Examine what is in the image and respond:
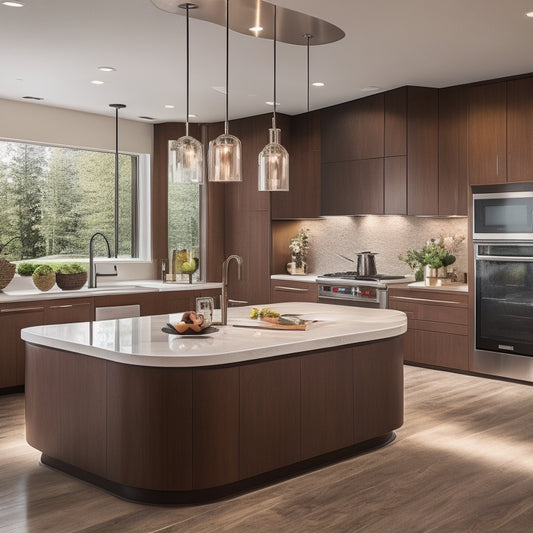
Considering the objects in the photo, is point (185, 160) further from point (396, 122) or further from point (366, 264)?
point (366, 264)

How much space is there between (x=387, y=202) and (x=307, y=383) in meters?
3.43

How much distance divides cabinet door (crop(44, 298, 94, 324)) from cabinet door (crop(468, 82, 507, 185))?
3.58m

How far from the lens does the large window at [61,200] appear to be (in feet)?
22.1

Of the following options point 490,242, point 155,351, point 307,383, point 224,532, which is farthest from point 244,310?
point 490,242

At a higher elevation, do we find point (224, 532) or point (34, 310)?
point (34, 310)

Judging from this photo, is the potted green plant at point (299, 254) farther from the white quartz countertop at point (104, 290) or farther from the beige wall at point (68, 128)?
the beige wall at point (68, 128)

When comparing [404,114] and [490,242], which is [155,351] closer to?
[490,242]

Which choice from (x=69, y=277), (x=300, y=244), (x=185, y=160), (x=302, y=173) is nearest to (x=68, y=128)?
(x=69, y=277)

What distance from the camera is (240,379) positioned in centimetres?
319

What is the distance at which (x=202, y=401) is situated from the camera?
309 cm

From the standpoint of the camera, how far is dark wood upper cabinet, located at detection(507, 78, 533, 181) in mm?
5613

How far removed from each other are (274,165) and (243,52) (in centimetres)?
175

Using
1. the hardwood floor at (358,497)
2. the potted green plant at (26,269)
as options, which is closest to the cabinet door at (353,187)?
the hardwood floor at (358,497)

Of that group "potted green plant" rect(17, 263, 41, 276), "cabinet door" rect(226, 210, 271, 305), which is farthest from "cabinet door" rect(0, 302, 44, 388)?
"cabinet door" rect(226, 210, 271, 305)
